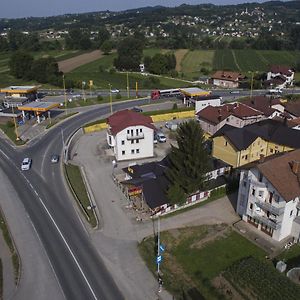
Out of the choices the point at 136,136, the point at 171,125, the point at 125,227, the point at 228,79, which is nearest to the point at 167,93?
the point at 228,79

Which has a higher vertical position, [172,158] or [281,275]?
[172,158]

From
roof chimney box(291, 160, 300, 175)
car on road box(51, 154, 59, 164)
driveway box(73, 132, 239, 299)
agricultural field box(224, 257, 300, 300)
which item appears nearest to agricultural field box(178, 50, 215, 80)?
car on road box(51, 154, 59, 164)

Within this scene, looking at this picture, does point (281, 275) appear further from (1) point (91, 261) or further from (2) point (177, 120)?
(2) point (177, 120)

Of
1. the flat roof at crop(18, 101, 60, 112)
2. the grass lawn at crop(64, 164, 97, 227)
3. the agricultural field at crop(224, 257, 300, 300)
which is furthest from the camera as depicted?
the flat roof at crop(18, 101, 60, 112)

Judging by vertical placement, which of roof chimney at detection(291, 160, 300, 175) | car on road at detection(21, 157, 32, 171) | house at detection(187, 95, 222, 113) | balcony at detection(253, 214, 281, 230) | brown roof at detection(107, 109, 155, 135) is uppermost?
roof chimney at detection(291, 160, 300, 175)

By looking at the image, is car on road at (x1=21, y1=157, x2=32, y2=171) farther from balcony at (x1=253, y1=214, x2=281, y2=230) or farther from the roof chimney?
the roof chimney

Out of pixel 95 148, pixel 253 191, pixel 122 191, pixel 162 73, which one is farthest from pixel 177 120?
pixel 162 73
